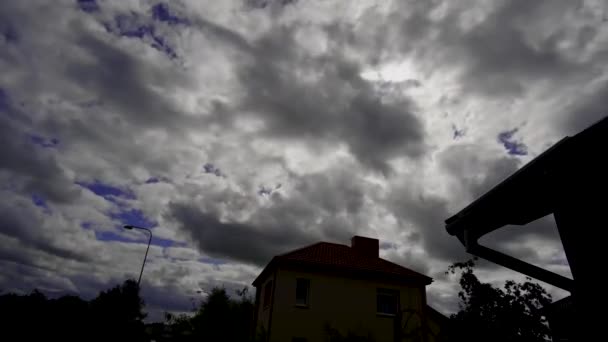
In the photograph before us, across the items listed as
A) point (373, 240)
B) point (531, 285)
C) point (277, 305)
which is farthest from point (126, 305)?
point (531, 285)

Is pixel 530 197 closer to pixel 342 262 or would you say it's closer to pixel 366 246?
pixel 342 262

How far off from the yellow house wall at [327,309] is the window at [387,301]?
1.14 ft

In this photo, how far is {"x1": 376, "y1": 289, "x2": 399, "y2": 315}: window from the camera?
61.9 feet

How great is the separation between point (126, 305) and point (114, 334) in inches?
412

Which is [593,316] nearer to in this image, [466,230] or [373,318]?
[466,230]

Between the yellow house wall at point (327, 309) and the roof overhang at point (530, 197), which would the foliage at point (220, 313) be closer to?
the yellow house wall at point (327, 309)

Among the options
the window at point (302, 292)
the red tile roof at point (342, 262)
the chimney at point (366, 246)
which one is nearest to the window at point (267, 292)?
the red tile roof at point (342, 262)

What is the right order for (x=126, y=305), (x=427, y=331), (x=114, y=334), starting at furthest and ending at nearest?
1. (x=126, y=305)
2. (x=114, y=334)
3. (x=427, y=331)

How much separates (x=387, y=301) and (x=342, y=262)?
329 centimetres

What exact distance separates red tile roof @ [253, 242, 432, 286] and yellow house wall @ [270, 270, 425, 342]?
56 cm

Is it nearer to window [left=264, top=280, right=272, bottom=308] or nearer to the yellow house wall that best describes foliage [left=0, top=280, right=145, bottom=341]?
window [left=264, top=280, right=272, bottom=308]

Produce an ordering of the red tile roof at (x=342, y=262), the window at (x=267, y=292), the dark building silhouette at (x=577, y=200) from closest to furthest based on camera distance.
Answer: the dark building silhouette at (x=577, y=200) < the red tile roof at (x=342, y=262) < the window at (x=267, y=292)

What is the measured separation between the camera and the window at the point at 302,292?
17797mm

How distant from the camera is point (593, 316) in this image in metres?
2.41
